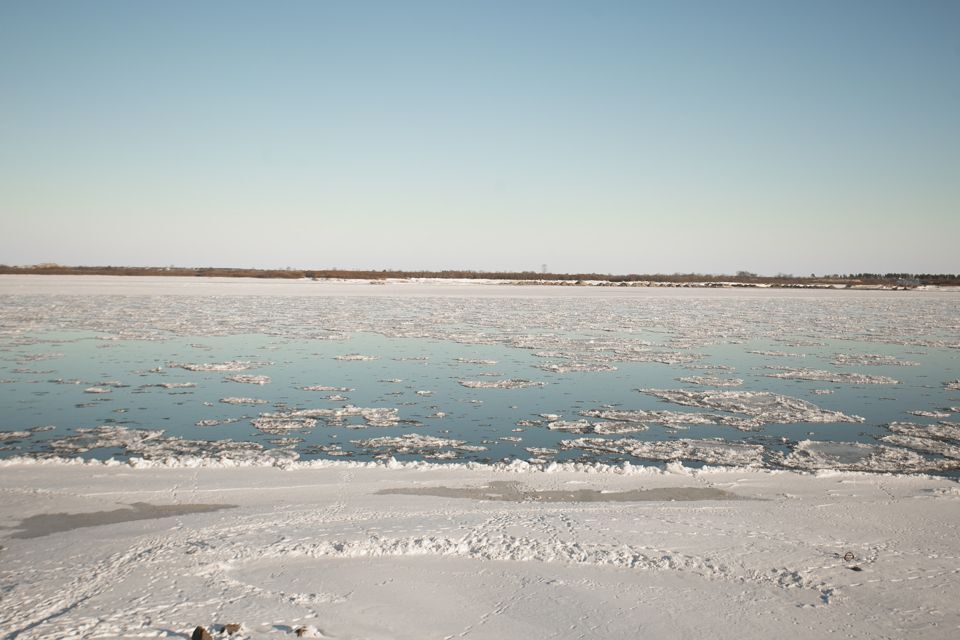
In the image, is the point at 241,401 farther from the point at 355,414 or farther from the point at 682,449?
the point at 682,449

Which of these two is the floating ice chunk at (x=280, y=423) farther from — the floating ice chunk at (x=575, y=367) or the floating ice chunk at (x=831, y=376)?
the floating ice chunk at (x=831, y=376)

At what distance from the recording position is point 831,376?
33.9ft

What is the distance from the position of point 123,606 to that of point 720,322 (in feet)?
62.2

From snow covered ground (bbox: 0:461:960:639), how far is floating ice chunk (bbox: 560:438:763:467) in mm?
489

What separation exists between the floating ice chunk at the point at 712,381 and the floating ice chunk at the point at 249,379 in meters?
6.21

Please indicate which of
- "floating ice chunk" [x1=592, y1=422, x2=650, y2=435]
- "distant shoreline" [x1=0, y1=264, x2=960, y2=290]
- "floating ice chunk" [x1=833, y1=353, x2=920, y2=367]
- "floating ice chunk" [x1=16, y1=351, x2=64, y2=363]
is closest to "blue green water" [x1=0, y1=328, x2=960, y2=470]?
"floating ice chunk" [x1=16, y1=351, x2=64, y2=363]

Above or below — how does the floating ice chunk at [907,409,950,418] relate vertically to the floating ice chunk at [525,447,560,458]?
above

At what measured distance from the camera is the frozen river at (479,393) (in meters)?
6.08

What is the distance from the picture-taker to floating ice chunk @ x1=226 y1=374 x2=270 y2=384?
9225mm

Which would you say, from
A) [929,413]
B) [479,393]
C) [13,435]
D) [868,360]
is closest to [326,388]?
[479,393]

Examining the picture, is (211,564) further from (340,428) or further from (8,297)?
(8,297)

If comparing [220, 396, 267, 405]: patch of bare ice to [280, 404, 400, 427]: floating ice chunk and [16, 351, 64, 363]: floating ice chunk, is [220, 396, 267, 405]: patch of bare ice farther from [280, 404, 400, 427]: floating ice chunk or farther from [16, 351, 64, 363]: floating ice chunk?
[16, 351, 64, 363]: floating ice chunk

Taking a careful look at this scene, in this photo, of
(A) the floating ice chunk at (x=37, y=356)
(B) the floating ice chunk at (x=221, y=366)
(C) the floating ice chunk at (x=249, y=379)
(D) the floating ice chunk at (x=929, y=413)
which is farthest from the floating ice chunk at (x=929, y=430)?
(A) the floating ice chunk at (x=37, y=356)

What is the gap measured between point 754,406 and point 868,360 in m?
5.58
